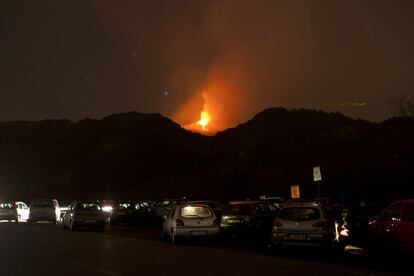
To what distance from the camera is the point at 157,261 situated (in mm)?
14156

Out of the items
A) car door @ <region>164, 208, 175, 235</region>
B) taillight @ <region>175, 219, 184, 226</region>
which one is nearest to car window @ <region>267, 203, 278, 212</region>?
car door @ <region>164, 208, 175, 235</region>

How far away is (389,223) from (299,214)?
260 centimetres

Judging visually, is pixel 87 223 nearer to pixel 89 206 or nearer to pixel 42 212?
pixel 89 206

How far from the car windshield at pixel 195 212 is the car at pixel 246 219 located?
8.30ft

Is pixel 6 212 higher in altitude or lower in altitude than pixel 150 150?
lower

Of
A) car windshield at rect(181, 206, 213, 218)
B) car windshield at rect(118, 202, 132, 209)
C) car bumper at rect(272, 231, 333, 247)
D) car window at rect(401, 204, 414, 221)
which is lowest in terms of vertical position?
car bumper at rect(272, 231, 333, 247)

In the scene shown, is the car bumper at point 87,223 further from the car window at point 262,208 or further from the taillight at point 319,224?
the taillight at point 319,224

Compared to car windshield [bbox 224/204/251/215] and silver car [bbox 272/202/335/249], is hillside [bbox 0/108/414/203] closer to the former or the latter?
car windshield [bbox 224/204/251/215]

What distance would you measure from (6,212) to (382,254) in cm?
3075

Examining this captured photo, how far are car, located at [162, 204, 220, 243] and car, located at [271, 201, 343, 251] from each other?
13.3ft

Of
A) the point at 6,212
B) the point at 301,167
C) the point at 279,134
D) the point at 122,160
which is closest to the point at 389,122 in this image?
the point at 279,134

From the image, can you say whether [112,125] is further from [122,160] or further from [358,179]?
[358,179]

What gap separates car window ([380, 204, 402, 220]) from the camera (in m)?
14.6

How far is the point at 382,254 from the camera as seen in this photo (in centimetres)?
1648
